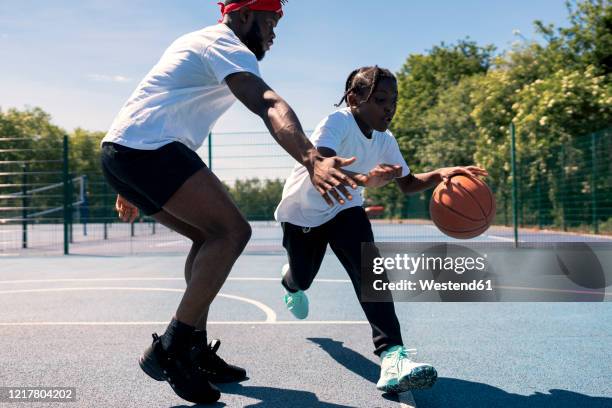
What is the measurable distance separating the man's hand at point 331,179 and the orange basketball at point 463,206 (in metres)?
1.80

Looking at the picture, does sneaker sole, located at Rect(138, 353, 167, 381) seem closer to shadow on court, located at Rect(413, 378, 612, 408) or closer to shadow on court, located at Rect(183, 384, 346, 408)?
shadow on court, located at Rect(183, 384, 346, 408)

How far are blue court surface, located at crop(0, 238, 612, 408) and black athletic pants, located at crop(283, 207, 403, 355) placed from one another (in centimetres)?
29

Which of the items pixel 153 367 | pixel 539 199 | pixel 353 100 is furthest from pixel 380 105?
pixel 539 199

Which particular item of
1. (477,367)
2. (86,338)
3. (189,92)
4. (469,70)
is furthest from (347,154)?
(469,70)

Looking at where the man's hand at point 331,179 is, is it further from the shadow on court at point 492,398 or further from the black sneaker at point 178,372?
the shadow on court at point 492,398

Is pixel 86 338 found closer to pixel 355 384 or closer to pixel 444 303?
pixel 355 384

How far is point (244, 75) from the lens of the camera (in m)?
2.31

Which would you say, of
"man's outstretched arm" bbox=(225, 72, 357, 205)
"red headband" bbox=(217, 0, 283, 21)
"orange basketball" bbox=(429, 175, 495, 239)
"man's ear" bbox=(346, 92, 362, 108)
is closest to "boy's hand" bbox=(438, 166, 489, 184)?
"orange basketball" bbox=(429, 175, 495, 239)

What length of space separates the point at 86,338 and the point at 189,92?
233cm

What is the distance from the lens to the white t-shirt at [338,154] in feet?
10.9

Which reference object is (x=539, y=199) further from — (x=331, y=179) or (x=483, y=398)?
(x=331, y=179)

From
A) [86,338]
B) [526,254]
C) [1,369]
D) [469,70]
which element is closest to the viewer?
[1,369]

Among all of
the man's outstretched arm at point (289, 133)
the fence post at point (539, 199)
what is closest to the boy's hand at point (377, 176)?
the man's outstretched arm at point (289, 133)

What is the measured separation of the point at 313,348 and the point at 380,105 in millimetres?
1655
